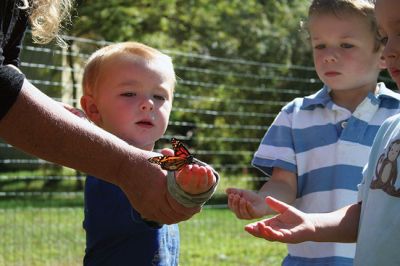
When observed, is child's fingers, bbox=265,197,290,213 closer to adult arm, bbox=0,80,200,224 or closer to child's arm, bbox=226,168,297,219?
adult arm, bbox=0,80,200,224

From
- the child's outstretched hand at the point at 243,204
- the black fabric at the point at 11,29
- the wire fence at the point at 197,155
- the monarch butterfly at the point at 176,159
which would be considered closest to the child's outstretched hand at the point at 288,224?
the monarch butterfly at the point at 176,159

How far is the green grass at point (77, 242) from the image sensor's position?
6609 millimetres

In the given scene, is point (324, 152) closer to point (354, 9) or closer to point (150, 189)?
point (354, 9)

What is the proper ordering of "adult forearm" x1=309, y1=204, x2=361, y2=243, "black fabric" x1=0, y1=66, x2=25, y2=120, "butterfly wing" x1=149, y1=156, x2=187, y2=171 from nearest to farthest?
"butterfly wing" x1=149, y1=156, x2=187, y2=171
"black fabric" x1=0, y1=66, x2=25, y2=120
"adult forearm" x1=309, y1=204, x2=361, y2=243

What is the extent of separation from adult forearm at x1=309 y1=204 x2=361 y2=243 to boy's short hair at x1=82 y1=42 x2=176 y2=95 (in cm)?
91

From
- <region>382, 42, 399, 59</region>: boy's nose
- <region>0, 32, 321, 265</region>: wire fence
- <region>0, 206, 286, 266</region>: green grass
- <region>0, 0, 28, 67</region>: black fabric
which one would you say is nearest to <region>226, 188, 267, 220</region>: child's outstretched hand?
<region>382, 42, 399, 59</region>: boy's nose

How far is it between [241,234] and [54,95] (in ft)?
11.1

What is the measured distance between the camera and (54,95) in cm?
1015

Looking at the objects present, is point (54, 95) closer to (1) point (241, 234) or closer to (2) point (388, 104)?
(1) point (241, 234)

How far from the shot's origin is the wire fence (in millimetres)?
6980

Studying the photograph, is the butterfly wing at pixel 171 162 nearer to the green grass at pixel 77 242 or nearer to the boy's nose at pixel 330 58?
the boy's nose at pixel 330 58

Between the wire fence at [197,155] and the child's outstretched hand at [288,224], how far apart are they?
1.88 meters

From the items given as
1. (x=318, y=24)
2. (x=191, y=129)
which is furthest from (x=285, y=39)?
(x=318, y=24)

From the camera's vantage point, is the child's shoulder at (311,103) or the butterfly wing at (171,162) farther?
the child's shoulder at (311,103)
